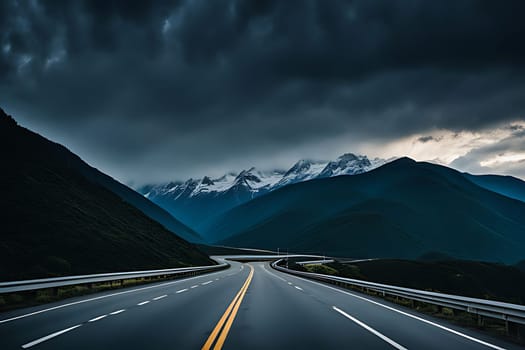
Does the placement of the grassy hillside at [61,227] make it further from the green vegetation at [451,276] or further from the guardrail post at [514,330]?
the green vegetation at [451,276]

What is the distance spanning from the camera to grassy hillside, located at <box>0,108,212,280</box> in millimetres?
45625

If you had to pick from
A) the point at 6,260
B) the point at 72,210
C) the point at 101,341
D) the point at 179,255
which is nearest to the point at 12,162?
the point at 72,210

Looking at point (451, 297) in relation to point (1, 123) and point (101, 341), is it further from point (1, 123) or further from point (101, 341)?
point (1, 123)

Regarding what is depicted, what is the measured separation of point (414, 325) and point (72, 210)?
63440mm

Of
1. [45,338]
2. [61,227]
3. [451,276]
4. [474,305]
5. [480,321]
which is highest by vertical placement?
[61,227]

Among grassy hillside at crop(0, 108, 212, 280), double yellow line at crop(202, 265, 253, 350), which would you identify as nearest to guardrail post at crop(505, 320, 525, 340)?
double yellow line at crop(202, 265, 253, 350)

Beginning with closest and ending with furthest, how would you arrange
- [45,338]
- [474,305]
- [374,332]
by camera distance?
[45,338]
[374,332]
[474,305]

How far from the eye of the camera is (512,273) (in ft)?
400

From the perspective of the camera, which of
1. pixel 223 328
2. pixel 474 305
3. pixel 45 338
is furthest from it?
pixel 474 305

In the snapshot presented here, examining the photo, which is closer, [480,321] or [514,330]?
[514,330]

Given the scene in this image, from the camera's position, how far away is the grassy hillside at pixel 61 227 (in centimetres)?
4562

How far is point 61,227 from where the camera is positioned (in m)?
56.2

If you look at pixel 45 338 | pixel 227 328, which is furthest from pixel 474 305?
pixel 45 338

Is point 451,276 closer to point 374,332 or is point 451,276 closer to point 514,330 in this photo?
point 514,330
